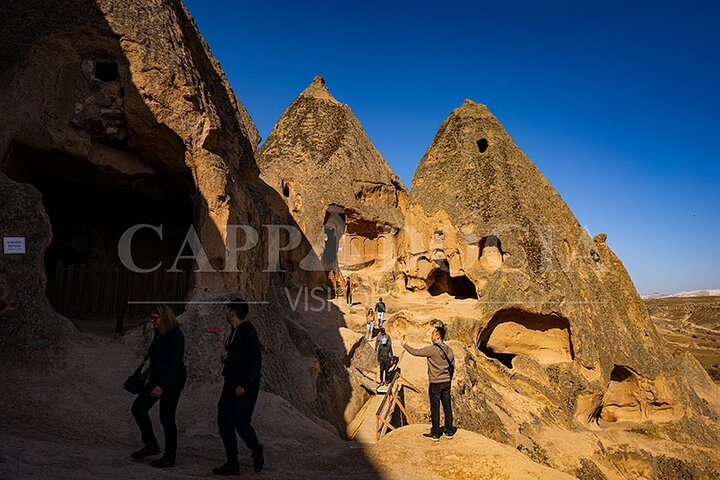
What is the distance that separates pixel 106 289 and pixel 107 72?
3.30 meters

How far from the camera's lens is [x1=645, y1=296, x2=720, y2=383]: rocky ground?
32.1 m

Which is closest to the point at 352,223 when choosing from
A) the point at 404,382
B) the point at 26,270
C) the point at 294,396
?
the point at 404,382

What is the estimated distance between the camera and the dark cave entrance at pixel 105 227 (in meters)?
6.87

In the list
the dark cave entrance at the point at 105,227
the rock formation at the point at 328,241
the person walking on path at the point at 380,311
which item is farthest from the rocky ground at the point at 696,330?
the dark cave entrance at the point at 105,227

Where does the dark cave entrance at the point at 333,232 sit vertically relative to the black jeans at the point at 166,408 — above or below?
above

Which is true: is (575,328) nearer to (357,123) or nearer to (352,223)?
(352,223)

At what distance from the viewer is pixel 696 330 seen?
48.4 meters

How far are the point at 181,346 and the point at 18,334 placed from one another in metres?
2.51

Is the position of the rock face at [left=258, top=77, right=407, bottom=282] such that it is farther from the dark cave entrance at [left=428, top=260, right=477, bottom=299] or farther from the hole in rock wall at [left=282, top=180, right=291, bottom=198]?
the dark cave entrance at [left=428, top=260, right=477, bottom=299]

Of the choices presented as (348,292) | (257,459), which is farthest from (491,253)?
(257,459)

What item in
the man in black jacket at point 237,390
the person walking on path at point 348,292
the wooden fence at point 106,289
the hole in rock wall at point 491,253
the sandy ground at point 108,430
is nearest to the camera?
the sandy ground at point 108,430

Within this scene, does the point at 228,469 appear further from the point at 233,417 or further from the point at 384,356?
the point at 384,356

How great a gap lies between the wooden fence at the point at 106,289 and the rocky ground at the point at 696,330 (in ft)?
91.5

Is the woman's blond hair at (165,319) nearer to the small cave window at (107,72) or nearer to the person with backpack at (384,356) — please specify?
the small cave window at (107,72)
